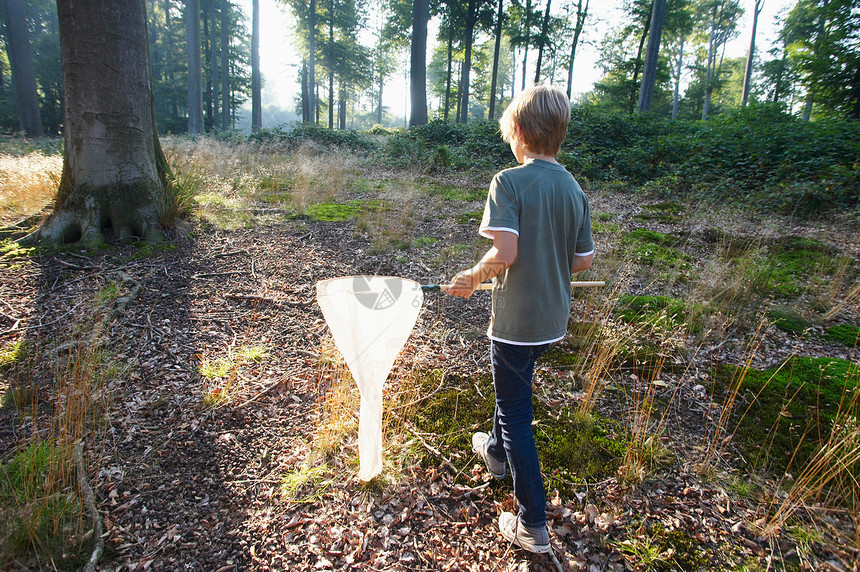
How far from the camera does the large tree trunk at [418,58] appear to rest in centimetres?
1722

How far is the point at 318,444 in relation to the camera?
227cm

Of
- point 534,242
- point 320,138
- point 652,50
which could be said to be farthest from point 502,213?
point 652,50

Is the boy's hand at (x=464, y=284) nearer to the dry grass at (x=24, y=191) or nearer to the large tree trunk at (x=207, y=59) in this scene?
the dry grass at (x=24, y=191)

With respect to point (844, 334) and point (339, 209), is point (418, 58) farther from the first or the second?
point (844, 334)

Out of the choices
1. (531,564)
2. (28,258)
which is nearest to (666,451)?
(531,564)

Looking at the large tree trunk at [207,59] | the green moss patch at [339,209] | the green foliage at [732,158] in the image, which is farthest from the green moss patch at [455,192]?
the large tree trunk at [207,59]

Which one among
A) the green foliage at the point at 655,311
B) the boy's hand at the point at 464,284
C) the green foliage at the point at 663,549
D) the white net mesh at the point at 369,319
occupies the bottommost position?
the green foliage at the point at 663,549

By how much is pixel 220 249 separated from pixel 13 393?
2.83 meters

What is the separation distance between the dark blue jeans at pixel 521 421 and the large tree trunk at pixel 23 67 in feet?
84.7

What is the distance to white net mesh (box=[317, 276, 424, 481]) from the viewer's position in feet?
5.71

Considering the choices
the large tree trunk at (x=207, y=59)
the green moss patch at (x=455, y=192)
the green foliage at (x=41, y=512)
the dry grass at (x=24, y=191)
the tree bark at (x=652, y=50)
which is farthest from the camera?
the large tree trunk at (x=207, y=59)

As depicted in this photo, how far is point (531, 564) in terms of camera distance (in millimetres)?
1771

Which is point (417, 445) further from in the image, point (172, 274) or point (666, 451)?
point (172, 274)

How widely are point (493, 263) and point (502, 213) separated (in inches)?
8.0
